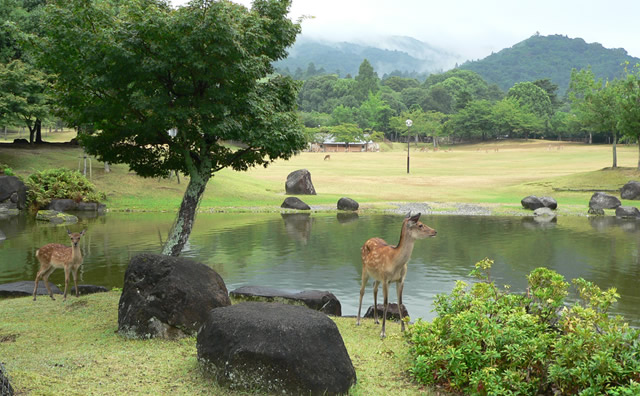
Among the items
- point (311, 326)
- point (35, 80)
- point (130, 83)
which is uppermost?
point (35, 80)

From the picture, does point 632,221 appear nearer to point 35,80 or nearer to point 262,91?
point 262,91

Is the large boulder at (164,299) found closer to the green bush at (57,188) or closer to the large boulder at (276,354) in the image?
the large boulder at (276,354)

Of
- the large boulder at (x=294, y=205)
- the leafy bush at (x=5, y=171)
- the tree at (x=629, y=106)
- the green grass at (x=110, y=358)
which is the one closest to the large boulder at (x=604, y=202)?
the tree at (x=629, y=106)

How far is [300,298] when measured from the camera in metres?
13.3

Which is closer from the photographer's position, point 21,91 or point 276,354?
point 276,354

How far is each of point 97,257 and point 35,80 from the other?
2647cm

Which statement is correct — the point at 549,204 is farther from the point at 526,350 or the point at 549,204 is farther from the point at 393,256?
the point at 526,350

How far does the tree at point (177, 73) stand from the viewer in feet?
40.3

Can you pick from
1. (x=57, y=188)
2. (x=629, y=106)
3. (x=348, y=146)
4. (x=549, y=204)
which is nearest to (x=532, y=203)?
(x=549, y=204)

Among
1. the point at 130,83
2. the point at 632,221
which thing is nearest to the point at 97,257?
the point at 130,83

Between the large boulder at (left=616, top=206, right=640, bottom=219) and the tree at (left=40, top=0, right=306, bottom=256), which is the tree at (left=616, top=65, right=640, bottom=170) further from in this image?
the tree at (left=40, top=0, right=306, bottom=256)

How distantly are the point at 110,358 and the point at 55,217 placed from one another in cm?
2539

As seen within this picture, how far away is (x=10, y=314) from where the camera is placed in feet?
38.7

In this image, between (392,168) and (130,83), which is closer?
(130,83)
